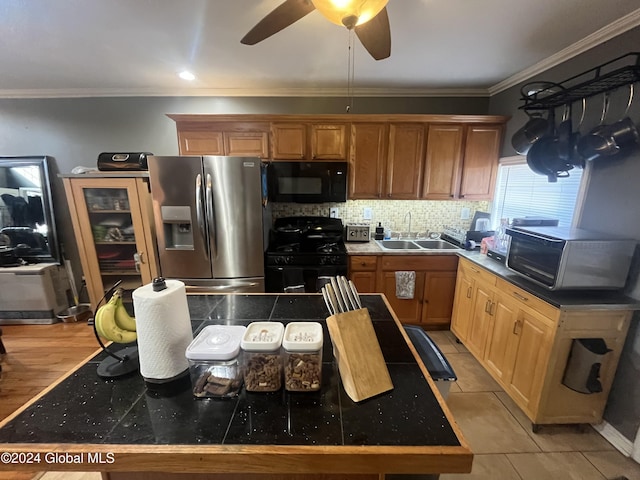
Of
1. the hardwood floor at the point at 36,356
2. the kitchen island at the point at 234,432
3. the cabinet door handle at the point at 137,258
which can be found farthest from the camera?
the cabinet door handle at the point at 137,258

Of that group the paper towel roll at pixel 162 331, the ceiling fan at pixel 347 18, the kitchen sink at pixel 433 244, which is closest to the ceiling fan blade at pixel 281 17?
the ceiling fan at pixel 347 18

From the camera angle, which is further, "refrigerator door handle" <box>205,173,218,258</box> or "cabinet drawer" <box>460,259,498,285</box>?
"refrigerator door handle" <box>205,173,218,258</box>

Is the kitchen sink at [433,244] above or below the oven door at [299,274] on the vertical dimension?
above

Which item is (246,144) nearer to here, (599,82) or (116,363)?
(116,363)

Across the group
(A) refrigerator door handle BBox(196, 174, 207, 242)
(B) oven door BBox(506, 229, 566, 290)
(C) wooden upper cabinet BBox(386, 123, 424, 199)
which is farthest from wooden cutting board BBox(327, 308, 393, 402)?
(C) wooden upper cabinet BBox(386, 123, 424, 199)

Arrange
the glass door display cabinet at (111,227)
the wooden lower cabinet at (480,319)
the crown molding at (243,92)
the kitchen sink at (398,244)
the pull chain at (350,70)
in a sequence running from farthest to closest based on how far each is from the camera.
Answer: the kitchen sink at (398,244)
the crown molding at (243,92)
the glass door display cabinet at (111,227)
the wooden lower cabinet at (480,319)
the pull chain at (350,70)

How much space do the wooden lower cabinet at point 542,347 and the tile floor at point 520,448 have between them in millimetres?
101

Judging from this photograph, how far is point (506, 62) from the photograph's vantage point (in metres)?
2.30

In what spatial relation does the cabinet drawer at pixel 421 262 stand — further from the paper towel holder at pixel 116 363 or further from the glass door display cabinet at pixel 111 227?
the glass door display cabinet at pixel 111 227

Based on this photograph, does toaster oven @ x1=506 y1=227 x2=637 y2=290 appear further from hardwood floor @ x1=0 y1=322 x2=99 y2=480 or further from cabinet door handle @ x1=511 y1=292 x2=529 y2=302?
hardwood floor @ x1=0 y1=322 x2=99 y2=480

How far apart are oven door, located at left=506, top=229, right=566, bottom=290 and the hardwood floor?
378 centimetres

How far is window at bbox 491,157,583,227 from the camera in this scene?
2156 millimetres

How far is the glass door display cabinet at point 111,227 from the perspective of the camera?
8.89 feet

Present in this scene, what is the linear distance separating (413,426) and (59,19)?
9.27 ft
